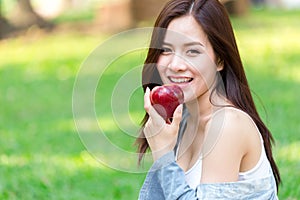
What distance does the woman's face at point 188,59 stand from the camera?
9.11ft

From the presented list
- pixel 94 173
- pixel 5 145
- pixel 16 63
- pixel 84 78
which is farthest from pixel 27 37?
pixel 84 78

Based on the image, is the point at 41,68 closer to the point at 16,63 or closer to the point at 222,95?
the point at 16,63

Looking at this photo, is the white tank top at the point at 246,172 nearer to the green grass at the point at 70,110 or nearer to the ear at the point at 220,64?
the ear at the point at 220,64

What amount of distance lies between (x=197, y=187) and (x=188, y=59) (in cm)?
47

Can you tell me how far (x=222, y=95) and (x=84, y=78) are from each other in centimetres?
54

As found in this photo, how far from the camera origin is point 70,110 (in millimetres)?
7172

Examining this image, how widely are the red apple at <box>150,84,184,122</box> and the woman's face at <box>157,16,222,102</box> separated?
2.1 inches

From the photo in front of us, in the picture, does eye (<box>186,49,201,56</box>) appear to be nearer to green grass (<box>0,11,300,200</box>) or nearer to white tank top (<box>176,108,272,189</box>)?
white tank top (<box>176,108,272,189</box>)

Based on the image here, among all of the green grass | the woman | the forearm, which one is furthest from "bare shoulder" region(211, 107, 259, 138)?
the green grass

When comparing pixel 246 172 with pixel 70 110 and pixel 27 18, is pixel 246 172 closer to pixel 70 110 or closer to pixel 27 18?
pixel 70 110

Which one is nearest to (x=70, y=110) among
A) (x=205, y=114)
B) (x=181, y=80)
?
(x=205, y=114)

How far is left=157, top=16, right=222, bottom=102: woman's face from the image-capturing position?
9.11 feet

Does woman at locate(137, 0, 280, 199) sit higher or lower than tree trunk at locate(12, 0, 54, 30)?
lower

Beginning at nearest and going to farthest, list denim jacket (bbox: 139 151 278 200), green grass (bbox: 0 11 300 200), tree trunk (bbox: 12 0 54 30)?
denim jacket (bbox: 139 151 278 200) → green grass (bbox: 0 11 300 200) → tree trunk (bbox: 12 0 54 30)
